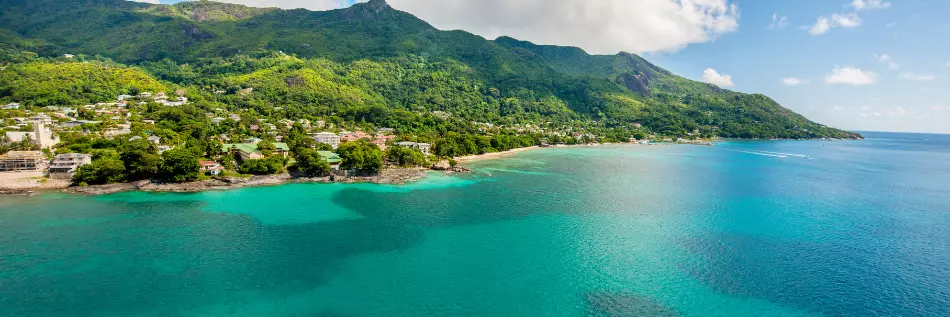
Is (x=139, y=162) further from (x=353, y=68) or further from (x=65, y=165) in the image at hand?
(x=353, y=68)

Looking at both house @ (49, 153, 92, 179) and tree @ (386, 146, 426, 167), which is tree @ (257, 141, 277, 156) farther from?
house @ (49, 153, 92, 179)

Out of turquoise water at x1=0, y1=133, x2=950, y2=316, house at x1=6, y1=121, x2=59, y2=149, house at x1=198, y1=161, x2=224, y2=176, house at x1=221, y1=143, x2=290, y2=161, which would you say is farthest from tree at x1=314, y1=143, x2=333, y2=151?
house at x1=6, y1=121, x2=59, y2=149

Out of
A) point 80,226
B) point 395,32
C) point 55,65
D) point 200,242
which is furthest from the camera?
point 395,32

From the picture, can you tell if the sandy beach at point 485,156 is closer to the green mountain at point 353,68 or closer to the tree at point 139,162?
the green mountain at point 353,68

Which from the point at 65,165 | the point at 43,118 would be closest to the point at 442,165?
the point at 65,165

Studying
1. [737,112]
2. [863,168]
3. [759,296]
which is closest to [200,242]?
[759,296]

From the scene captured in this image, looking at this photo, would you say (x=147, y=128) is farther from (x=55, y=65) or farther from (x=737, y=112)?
(x=737, y=112)
